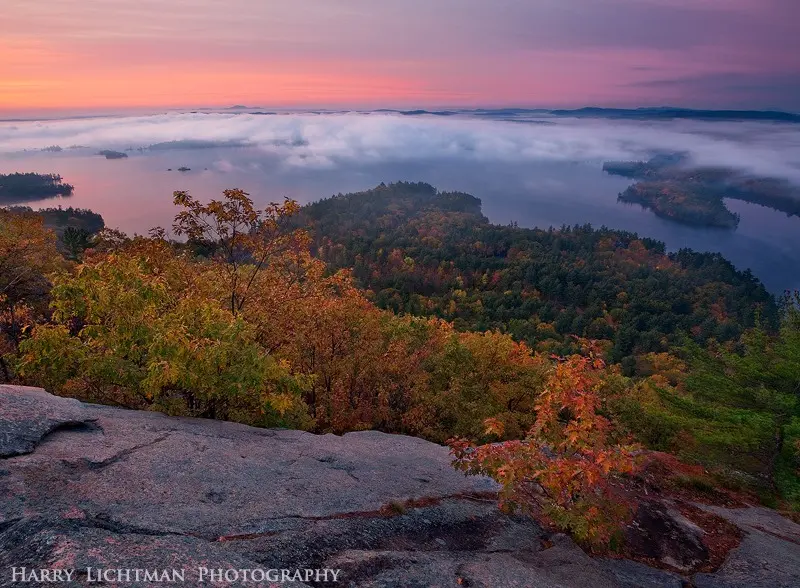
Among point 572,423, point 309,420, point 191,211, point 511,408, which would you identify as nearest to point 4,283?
point 191,211

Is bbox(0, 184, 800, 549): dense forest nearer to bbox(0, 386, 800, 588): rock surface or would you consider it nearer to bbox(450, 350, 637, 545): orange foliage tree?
bbox(450, 350, 637, 545): orange foliage tree

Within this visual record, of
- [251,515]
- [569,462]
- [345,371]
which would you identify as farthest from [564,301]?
[251,515]

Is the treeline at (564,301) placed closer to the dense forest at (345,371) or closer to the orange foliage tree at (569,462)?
the dense forest at (345,371)

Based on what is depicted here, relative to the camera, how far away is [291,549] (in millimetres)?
8289

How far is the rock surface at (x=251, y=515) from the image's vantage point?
279 inches

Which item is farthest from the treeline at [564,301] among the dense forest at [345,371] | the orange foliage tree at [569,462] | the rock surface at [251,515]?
the orange foliage tree at [569,462]

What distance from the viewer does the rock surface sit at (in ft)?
23.3

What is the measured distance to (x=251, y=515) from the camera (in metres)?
8.97

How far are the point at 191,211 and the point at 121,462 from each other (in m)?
10.1

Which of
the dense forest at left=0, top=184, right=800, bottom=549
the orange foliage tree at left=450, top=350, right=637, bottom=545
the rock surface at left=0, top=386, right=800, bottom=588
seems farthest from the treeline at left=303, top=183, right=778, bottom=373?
the orange foliage tree at left=450, top=350, right=637, bottom=545

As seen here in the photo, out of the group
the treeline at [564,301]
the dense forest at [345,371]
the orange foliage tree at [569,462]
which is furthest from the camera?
the treeline at [564,301]

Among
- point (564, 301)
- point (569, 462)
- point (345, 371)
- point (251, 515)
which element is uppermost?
point (569, 462)

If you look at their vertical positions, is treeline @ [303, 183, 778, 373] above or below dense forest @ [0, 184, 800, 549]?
below

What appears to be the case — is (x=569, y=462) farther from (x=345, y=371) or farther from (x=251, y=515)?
(x=345, y=371)
